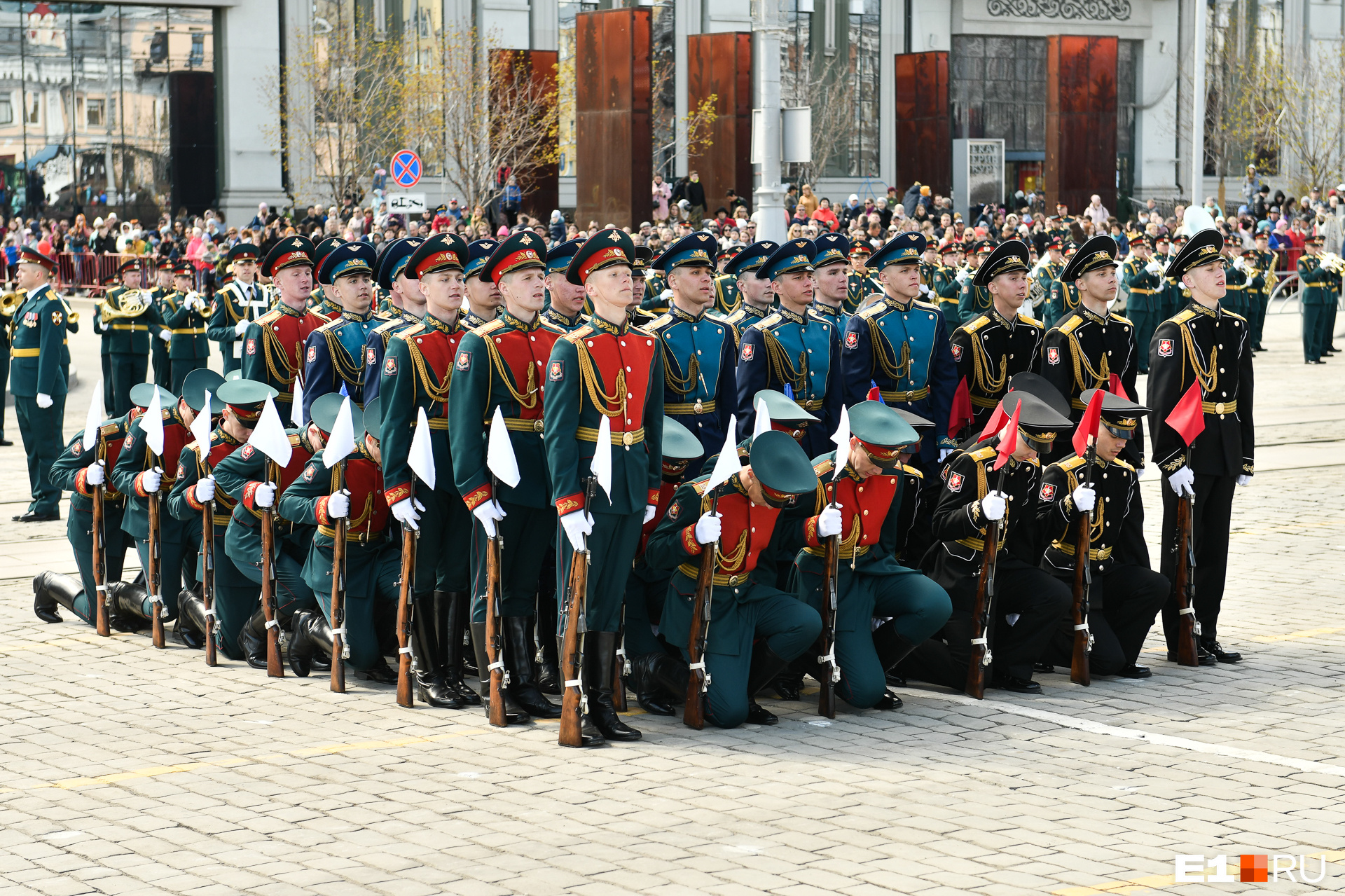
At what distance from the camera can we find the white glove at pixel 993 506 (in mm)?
8039

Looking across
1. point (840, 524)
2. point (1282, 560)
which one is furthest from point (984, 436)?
point (1282, 560)

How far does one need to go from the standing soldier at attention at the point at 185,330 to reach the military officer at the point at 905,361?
35.6 ft

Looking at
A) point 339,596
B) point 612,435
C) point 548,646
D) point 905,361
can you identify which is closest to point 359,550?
point 339,596

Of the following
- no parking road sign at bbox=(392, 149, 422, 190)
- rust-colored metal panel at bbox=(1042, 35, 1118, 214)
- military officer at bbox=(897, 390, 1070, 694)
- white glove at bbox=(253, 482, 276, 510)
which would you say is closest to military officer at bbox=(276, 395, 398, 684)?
white glove at bbox=(253, 482, 276, 510)

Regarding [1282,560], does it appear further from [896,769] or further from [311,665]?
[311,665]

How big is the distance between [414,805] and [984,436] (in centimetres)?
350

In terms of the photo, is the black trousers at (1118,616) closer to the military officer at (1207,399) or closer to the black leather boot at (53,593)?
the military officer at (1207,399)

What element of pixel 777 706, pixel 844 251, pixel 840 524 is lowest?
pixel 777 706

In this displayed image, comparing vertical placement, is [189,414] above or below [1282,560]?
above

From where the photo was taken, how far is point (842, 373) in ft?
33.1

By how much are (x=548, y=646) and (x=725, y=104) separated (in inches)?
1249

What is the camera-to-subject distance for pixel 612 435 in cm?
755

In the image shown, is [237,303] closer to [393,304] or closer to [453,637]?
[393,304]

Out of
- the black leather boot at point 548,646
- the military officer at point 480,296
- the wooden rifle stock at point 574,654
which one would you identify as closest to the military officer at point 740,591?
the wooden rifle stock at point 574,654
